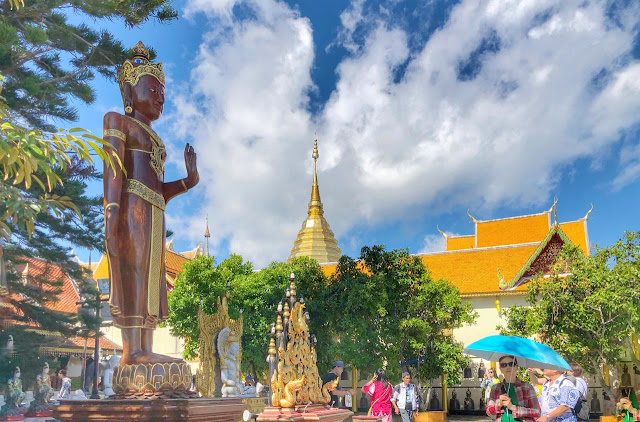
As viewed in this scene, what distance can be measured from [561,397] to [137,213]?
14.3 feet

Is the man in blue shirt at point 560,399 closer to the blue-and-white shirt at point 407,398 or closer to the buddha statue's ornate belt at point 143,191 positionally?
the buddha statue's ornate belt at point 143,191

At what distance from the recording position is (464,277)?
2716 centimetres

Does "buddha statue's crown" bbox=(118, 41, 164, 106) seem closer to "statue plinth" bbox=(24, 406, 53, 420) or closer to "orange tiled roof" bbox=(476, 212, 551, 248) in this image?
"statue plinth" bbox=(24, 406, 53, 420)

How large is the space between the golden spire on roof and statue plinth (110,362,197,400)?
27.9m

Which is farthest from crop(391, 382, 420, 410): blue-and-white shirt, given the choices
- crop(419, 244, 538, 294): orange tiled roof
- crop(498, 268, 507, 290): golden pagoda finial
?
crop(419, 244, 538, 294): orange tiled roof

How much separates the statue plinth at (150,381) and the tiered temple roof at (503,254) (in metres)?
18.7

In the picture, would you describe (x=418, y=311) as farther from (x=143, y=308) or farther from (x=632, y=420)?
(x=143, y=308)

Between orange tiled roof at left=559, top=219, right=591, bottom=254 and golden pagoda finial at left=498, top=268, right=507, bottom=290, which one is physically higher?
orange tiled roof at left=559, top=219, right=591, bottom=254

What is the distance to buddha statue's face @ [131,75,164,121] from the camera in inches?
250

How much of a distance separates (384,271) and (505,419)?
14.3m

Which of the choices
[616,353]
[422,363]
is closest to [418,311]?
[422,363]

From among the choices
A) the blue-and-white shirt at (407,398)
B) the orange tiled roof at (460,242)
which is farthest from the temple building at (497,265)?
the blue-and-white shirt at (407,398)

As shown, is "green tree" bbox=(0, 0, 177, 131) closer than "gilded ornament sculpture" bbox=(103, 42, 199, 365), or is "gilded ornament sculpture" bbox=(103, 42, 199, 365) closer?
"gilded ornament sculpture" bbox=(103, 42, 199, 365)

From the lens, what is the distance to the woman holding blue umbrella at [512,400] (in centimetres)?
524
